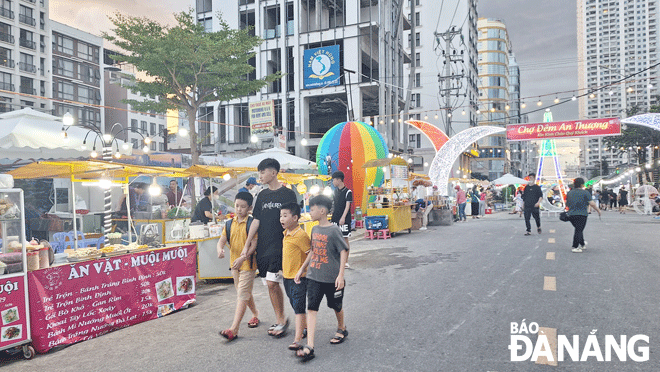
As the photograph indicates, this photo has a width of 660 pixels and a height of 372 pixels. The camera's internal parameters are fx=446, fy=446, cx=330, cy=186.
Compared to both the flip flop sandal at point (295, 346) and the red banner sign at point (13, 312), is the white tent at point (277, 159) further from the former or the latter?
the flip flop sandal at point (295, 346)

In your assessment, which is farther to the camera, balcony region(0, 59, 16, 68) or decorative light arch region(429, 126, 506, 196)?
balcony region(0, 59, 16, 68)

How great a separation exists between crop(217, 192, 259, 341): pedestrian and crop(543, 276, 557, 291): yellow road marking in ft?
14.6

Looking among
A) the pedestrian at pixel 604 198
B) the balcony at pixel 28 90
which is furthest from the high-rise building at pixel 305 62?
the balcony at pixel 28 90

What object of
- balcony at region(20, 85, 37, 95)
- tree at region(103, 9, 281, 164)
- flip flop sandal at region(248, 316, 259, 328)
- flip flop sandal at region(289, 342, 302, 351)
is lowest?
flip flop sandal at region(248, 316, 259, 328)

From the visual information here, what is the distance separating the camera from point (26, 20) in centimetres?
4484

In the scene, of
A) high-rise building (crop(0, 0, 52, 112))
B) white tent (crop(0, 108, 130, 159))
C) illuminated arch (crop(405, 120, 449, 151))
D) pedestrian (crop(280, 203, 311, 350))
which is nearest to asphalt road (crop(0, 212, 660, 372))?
pedestrian (crop(280, 203, 311, 350))

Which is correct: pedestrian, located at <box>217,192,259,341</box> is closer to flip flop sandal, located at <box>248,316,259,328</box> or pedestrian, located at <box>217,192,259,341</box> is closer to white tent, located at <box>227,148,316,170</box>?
flip flop sandal, located at <box>248,316,259,328</box>

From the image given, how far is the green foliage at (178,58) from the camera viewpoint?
15.7m

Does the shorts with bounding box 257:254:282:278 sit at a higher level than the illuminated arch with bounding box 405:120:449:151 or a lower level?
lower

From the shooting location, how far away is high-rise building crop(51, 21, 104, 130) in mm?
47500

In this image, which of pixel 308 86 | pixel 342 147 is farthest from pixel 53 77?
pixel 342 147

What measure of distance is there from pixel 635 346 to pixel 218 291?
6033mm

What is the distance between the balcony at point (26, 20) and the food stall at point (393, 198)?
45036mm

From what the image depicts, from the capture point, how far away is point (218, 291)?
781 centimetres
